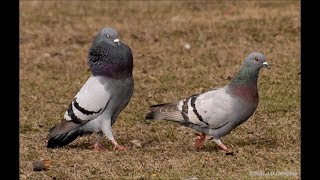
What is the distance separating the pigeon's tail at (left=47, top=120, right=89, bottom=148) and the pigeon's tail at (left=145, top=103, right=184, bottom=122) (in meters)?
Answer: 0.80

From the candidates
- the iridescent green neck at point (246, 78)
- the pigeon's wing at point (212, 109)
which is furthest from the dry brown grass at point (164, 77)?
the iridescent green neck at point (246, 78)

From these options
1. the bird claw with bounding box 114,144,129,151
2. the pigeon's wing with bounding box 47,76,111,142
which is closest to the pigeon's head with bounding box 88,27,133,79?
the pigeon's wing with bounding box 47,76,111,142

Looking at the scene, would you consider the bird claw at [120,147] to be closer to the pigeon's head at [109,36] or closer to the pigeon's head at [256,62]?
the pigeon's head at [109,36]

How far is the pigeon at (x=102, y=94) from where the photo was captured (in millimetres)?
8398

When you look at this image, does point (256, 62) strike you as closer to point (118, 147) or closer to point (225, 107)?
point (225, 107)

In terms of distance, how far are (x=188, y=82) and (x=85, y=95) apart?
404 cm

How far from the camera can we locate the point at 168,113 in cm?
852

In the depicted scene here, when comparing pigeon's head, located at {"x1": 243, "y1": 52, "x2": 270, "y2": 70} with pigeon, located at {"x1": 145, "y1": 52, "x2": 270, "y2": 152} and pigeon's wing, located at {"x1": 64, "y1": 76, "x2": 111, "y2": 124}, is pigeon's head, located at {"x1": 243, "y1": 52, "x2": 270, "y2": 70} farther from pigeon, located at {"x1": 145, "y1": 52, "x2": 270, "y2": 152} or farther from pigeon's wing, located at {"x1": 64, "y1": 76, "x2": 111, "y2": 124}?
pigeon's wing, located at {"x1": 64, "y1": 76, "x2": 111, "y2": 124}

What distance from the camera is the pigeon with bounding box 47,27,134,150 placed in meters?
8.40

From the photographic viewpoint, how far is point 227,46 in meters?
14.5

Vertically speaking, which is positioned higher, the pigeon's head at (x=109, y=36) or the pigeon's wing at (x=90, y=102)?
the pigeon's head at (x=109, y=36)

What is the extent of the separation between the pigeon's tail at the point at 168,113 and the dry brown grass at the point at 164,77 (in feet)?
1.18

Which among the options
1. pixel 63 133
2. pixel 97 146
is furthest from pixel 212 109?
pixel 63 133

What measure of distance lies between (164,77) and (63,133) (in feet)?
14.0
